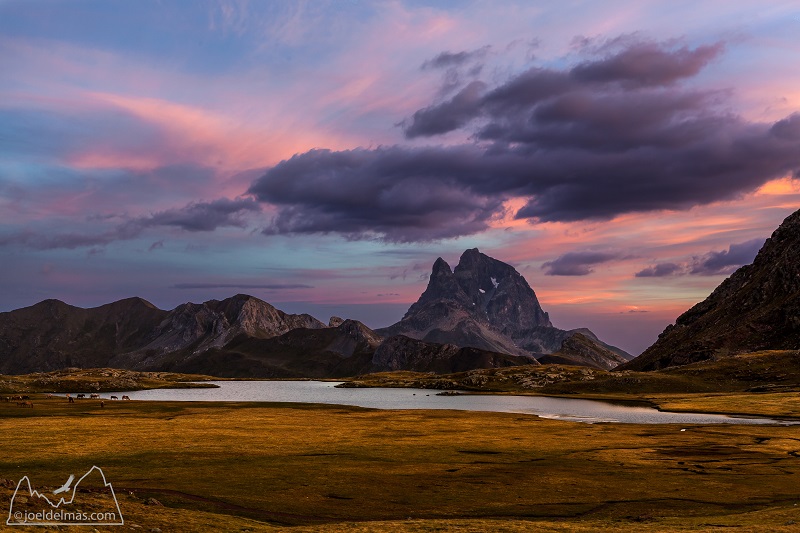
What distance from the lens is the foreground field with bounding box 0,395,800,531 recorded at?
39000 mm

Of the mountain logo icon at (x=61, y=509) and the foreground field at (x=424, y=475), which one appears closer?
the mountain logo icon at (x=61, y=509)

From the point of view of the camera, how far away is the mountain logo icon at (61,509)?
30547 millimetres

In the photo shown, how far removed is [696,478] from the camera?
55.0 meters

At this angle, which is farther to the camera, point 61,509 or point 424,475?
point 424,475

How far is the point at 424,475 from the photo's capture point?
55969 mm

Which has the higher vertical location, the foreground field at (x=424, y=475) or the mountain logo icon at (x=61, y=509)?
the mountain logo icon at (x=61, y=509)

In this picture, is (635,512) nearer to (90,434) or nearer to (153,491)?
(153,491)

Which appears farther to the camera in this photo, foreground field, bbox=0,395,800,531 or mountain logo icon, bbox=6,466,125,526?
foreground field, bbox=0,395,800,531

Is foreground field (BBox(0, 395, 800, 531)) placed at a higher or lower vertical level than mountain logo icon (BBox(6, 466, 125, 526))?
lower

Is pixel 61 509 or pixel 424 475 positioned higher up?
pixel 61 509

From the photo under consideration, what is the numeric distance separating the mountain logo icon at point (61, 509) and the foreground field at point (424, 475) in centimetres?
127

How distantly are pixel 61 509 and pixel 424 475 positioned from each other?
1239 inches

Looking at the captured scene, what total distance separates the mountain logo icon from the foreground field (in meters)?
1.27

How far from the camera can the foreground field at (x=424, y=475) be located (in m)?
39.0
